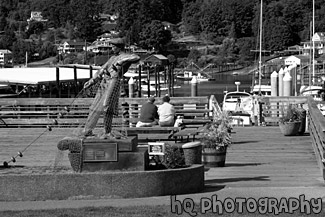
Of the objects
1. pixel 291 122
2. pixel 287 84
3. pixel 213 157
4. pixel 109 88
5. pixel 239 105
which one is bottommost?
pixel 239 105

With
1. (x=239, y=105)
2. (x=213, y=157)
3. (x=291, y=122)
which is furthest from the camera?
(x=239, y=105)

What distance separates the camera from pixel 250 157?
66.7 feet

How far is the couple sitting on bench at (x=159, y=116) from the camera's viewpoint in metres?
22.2

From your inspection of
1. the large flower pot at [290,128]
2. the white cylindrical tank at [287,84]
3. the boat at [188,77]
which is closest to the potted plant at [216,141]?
the large flower pot at [290,128]

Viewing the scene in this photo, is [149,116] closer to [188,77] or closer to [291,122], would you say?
[291,122]

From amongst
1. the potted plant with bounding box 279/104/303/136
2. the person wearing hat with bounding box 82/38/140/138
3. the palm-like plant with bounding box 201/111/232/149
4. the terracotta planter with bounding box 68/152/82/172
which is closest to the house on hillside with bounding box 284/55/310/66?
the potted plant with bounding box 279/104/303/136

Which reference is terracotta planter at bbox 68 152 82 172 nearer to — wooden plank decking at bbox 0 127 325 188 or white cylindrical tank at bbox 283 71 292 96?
wooden plank decking at bbox 0 127 325 188

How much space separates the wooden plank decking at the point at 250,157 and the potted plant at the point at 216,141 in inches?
9.7

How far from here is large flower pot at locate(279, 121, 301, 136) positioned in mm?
24367

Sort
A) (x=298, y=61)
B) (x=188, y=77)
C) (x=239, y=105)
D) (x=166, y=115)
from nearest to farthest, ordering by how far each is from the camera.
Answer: (x=166, y=115) < (x=239, y=105) < (x=298, y=61) < (x=188, y=77)

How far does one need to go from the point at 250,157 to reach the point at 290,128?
434 centimetres

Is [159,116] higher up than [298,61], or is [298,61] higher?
[159,116]

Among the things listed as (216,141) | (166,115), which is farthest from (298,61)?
(216,141)

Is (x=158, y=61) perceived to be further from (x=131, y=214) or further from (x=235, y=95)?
(x=131, y=214)
